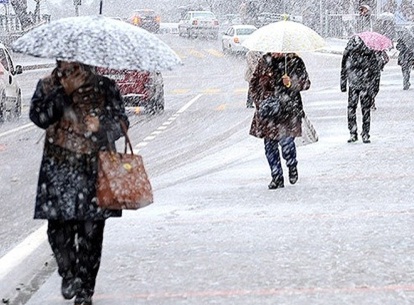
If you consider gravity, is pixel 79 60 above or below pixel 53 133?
above

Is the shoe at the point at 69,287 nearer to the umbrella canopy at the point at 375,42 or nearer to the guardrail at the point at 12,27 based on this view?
the umbrella canopy at the point at 375,42

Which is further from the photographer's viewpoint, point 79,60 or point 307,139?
point 307,139

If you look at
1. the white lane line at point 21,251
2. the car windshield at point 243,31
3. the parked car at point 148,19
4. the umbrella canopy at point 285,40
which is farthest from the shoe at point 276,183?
the parked car at point 148,19

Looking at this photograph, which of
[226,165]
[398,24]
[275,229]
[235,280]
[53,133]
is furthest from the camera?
[398,24]

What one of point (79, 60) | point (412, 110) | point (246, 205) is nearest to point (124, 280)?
point (79, 60)

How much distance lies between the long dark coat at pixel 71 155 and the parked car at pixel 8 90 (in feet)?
51.2

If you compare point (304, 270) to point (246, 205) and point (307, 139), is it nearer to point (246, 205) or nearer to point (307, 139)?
point (246, 205)

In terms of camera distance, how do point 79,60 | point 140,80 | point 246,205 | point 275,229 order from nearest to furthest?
1. point 79,60
2. point 275,229
3. point 246,205
4. point 140,80

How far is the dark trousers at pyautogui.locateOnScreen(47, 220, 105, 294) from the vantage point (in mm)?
6143

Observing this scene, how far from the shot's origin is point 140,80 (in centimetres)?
2203

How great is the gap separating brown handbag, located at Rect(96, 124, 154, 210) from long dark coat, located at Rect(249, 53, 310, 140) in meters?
4.77

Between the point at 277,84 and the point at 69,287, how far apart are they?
15.8 ft

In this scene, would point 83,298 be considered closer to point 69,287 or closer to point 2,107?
point 69,287

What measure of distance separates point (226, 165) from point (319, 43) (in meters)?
3.26
